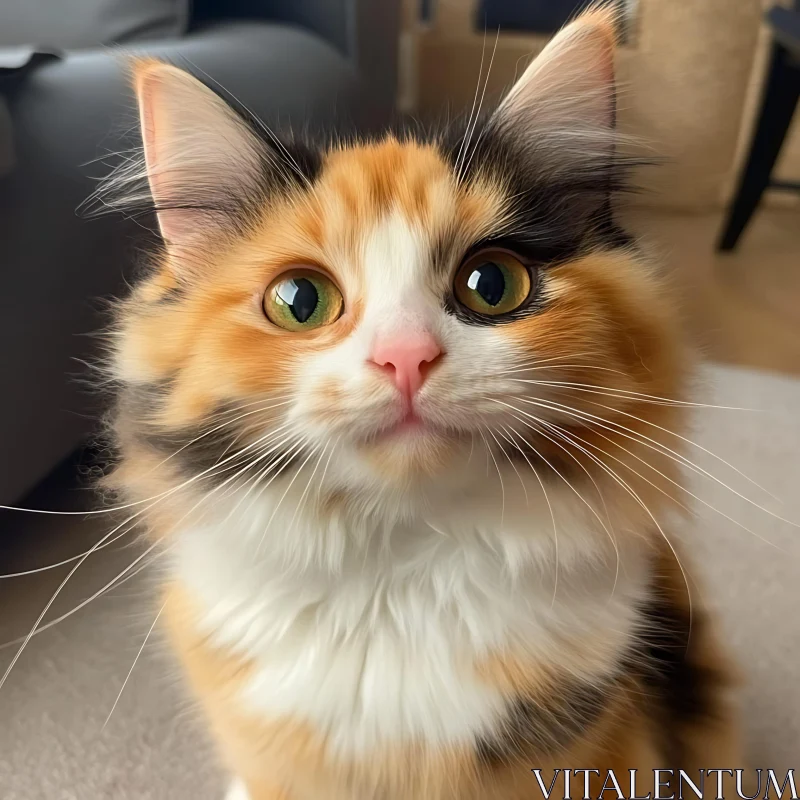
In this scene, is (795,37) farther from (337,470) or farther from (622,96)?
(337,470)

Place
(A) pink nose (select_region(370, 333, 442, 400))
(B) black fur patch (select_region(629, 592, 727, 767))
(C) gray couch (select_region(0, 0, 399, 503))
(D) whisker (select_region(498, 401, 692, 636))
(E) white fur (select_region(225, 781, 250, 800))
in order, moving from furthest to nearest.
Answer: (C) gray couch (select_region(0, 0, 399, 503)) → (E) white fur (select_region(225, 781, 250, 800)) → (B) black fur patch (select_region(629, 592, 727, 767)) → (D) whisker (select_region(498, 401, 692, 636)) → (A) pink nose (select_region(370, 333, 442, 400))

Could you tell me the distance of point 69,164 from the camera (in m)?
1.27

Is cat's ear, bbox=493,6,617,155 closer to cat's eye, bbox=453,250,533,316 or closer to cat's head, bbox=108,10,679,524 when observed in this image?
cat's head, bbox=108,10,679,524

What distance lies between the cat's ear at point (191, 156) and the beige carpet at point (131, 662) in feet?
1.79

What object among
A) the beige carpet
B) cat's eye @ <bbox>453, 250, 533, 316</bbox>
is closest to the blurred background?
the beige carpet

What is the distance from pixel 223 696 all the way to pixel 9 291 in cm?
76

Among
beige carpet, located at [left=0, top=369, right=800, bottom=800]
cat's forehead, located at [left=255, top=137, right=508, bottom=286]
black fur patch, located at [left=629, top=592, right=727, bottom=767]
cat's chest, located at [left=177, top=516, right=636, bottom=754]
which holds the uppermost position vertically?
cat's forehead, located at [left=255, top=137, right=508, bottom=286]

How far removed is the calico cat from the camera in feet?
2.15

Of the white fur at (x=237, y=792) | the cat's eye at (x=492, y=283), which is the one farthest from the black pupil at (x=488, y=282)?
the white fur at (x=237, y=792)

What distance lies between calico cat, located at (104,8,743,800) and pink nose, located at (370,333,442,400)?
0.12 feet

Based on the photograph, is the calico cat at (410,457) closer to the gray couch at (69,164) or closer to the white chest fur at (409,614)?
the white chest fur at (409,614)

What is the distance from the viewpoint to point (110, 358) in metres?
0.85

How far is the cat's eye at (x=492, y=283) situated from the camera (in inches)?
26.5

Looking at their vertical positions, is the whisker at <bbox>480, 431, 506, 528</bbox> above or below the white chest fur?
above
